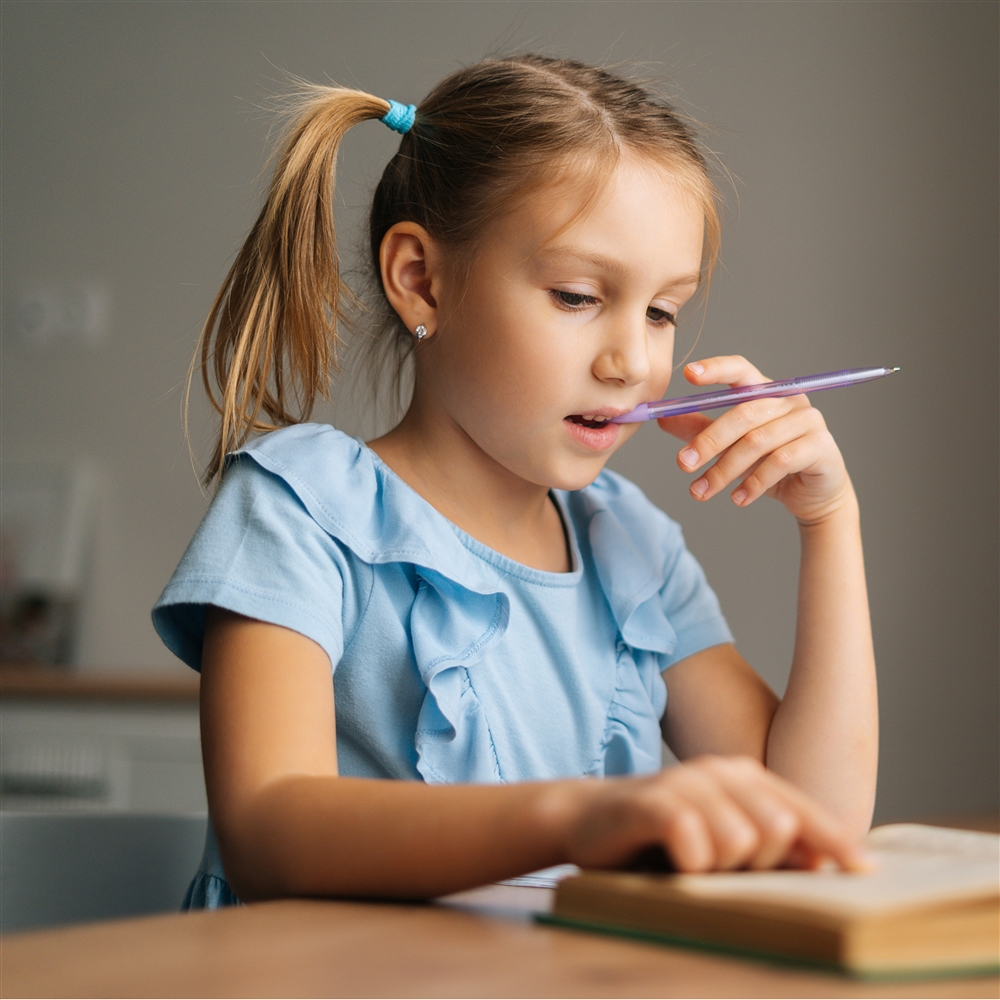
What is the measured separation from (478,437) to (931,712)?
1225mm

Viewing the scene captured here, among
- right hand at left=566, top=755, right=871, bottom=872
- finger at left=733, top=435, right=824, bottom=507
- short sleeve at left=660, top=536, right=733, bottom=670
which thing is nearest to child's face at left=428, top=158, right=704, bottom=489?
finger at left=733, top=435, right=824, bottom=507

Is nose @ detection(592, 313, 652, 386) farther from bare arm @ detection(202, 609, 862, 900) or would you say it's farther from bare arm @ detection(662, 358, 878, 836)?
bare arm @ detection(202, 609, 862, 900)

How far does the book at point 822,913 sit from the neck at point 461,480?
494mm

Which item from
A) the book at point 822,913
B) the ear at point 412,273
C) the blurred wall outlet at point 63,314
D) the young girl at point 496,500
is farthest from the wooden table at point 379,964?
the blurred wall outlet at point 63,314

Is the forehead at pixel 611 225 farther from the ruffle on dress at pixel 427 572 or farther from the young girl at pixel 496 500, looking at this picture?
the ruffle on dress at pixel 427 572

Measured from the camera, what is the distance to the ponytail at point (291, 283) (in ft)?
2.94

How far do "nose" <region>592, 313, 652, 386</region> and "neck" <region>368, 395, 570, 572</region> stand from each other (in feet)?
0.46

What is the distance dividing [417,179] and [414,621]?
39 cm

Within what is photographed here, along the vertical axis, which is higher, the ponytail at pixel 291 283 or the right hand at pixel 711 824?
the ponytail at pixel 291 283

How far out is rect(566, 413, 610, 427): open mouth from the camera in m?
0.83

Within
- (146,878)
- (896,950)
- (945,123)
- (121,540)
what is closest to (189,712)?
(121,540)

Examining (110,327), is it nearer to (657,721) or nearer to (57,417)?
(57,417)

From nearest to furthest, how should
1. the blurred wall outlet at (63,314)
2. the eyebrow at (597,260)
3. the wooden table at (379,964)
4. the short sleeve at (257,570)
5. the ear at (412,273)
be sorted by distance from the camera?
1. the wooden table at (379,964)
2. the short sleeve at (257,570)
3. the eyebrow at (597,260)
4. the ear at (412,273)
5. the blurred wall outlet at (63,314)

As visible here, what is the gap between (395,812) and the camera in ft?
1.57
